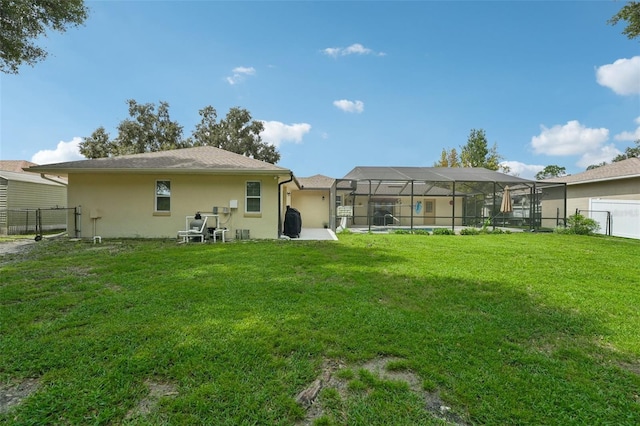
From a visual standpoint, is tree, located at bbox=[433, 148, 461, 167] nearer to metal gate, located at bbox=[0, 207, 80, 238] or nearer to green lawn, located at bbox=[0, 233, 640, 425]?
green lawn, located at bbox=[0, 233, 640, 425]

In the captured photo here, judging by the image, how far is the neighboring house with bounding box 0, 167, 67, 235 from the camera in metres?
12.3

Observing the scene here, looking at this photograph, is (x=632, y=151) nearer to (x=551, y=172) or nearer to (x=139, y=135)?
(x=551, y=172)

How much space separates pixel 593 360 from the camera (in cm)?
255

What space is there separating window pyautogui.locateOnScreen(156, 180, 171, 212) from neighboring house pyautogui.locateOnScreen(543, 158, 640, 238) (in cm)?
1821

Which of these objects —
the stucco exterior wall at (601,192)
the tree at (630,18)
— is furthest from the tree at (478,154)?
the tree at (630,18)

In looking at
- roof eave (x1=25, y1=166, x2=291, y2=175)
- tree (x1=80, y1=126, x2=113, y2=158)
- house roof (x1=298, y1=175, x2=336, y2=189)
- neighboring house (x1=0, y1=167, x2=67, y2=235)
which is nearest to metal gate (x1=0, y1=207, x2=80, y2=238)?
neighboring house (x1=0, y1=167, x2=67, y2=235)

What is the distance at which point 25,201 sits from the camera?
43.8 ft

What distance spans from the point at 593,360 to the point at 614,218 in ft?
52.9

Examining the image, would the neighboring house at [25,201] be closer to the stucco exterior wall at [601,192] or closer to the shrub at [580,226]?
the shrub at [580,226]

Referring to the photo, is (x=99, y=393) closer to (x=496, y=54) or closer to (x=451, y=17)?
(x=451, y=17)

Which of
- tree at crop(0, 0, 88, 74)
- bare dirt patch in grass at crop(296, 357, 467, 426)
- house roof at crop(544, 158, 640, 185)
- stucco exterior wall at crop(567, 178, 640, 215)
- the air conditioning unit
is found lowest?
bare dirt patch in grass at crop(296, 357, 467, 426)

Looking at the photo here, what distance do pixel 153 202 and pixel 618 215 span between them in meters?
19.6


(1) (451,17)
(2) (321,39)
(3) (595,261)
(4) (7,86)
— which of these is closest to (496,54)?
(1) (451,17)

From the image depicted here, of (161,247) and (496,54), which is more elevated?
(496,54)
